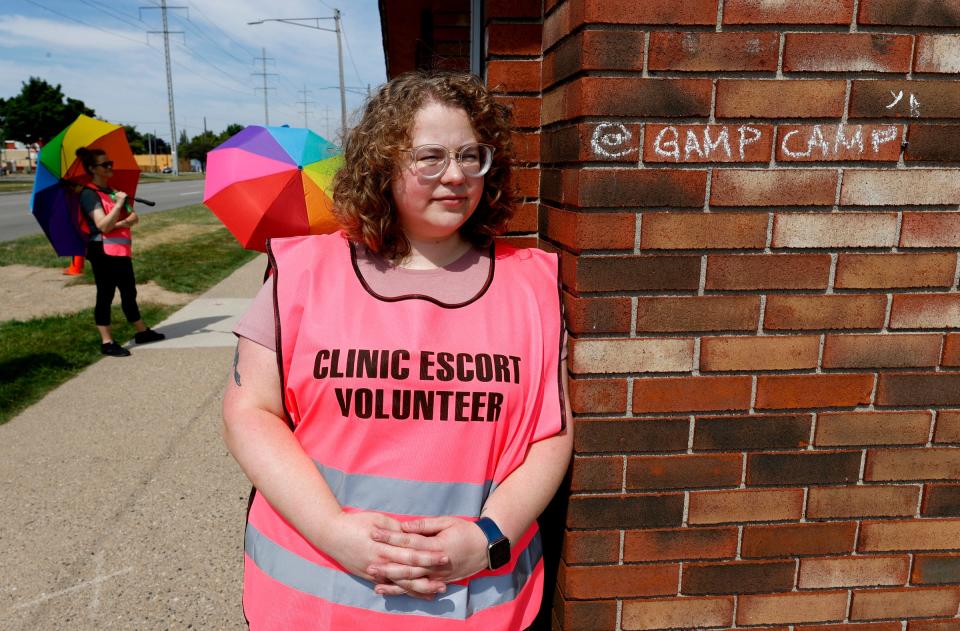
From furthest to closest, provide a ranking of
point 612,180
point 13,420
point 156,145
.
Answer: point 156,145, point 13,420, point 612,180

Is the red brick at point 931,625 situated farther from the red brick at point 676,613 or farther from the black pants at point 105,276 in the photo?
the black pants at point 105,276

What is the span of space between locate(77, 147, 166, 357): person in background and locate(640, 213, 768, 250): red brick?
5.14 m

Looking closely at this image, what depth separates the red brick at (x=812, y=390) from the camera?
5.55 ft

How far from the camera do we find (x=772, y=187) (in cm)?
160

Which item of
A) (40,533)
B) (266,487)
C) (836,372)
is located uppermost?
(836,372)

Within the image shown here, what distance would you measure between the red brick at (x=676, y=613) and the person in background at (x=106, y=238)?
519 centimetres

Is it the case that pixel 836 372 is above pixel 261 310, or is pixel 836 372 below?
below

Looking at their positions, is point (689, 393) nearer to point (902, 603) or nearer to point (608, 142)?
point (608, 142)

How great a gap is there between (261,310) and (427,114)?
533mm

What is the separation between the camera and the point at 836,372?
1.70 metres

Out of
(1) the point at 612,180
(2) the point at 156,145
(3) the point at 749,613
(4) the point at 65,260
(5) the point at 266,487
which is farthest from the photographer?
(2) the point at 156,145

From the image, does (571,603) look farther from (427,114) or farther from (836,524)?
(427,114)

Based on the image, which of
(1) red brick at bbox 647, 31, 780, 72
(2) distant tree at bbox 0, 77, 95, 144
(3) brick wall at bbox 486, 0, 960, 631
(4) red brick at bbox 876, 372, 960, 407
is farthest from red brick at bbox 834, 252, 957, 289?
(2) distant tree at bbox 0, 77, 95, 144

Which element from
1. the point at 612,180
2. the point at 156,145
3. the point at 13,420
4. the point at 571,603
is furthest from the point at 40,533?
the point at 156,145
